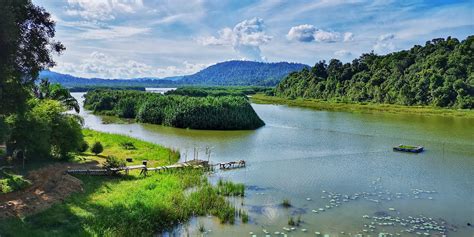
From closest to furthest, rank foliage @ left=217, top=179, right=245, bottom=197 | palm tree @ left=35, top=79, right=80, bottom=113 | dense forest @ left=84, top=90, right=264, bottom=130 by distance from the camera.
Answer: foliage @ left=217, top=179, right=245, bottom=197 < palm tree @ left=35, top=79, right=80, bottom=113 < dense forest @ left=84, top=90, right=264, bottom=130

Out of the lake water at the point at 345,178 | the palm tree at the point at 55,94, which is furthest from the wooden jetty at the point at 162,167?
the palm tree at the point at 55,94

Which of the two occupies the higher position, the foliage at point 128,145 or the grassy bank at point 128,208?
the foliage at point 128,145

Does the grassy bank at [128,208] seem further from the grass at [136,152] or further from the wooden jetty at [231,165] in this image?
the grass at [136,152]

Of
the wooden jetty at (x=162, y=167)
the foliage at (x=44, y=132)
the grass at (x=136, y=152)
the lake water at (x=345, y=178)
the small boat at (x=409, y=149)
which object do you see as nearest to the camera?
the lake water at (x=345, y=178)

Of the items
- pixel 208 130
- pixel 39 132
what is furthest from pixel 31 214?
pixel 208 130

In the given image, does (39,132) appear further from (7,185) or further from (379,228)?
(379,228)

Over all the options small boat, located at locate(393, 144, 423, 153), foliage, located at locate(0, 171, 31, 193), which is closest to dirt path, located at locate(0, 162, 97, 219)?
foliage, located at locate(0, 171, 31, 193)

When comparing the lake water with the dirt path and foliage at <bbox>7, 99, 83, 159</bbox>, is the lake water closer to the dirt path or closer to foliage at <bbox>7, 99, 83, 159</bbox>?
the dirt path
